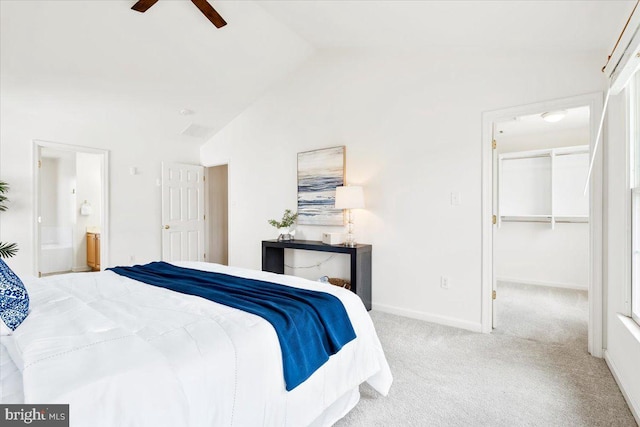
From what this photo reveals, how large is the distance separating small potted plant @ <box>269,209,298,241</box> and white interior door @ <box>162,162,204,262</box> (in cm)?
189

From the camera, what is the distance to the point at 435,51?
130 inches

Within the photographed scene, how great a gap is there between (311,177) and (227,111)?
5.96 feet

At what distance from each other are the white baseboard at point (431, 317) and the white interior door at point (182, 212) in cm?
335

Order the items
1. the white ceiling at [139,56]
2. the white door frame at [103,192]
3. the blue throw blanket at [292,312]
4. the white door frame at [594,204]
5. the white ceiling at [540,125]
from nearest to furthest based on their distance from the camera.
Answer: the blue throw blanket at [292,312] → the white door frame at [594,204] → the white ceiling at [139,56] → the white door frame at [103,192] → the white ceiling at [540,125]

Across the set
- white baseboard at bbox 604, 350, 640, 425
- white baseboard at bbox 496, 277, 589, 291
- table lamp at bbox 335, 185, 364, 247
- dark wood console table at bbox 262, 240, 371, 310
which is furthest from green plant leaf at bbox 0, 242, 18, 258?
white baseboard at bbox 496, 277, 589, 291

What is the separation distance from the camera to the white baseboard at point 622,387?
5.70 ft

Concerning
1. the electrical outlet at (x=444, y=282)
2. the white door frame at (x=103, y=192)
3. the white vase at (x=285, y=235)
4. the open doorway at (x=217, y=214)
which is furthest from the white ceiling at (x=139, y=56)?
the electrical outlet at (x=444, y=282)

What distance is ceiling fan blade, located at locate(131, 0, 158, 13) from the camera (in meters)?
2.67

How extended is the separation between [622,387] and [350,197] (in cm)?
254

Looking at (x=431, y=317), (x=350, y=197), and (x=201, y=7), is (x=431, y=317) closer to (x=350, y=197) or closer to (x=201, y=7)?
(x=350, y=197)

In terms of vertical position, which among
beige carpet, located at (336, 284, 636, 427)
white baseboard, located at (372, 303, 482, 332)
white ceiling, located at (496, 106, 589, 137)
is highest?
white ceiling, located at (496, 106, 589, 137)

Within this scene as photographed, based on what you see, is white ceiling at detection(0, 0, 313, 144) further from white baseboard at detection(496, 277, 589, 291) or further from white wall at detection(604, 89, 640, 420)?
white baseboard at detection(496, 277, 589, 291)

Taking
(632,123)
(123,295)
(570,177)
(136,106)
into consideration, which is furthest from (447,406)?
(136,106)

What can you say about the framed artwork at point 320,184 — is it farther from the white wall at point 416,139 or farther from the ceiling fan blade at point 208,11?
the ceiling fan blade at point 208,11
